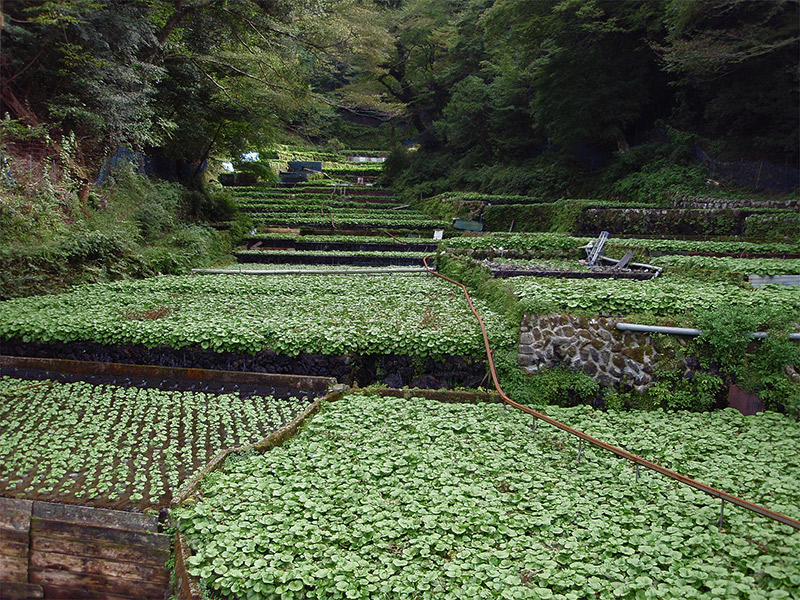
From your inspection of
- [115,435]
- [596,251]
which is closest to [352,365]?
[115,435]

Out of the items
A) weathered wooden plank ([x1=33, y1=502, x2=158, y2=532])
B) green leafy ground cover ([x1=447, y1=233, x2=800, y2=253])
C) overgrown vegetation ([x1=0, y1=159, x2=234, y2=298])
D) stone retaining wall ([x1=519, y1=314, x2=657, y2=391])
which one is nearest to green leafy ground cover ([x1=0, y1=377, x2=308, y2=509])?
weathered wooden plank ([x1=33, y1=502, x2=158, y2=532])

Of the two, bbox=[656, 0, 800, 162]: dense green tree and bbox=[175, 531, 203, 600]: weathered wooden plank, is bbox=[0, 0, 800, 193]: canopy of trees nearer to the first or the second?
bbox=[656, 0, 800, 162]: dense green tree

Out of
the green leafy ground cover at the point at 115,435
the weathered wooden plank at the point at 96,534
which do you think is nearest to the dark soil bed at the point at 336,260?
the green leafy ground cover at the point at 115,435

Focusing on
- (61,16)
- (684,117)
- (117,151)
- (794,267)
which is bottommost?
(794,267)

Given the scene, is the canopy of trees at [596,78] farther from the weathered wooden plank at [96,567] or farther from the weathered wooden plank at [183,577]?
the weathered wooden plank at [96,567]

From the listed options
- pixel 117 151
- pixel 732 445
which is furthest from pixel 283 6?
pixel 732 445

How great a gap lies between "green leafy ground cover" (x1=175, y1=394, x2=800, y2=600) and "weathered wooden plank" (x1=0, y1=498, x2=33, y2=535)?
5.41ft

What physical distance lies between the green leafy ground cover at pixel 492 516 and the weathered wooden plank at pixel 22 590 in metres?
1.78

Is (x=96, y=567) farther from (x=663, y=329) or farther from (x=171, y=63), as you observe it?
(x=171, y=63)

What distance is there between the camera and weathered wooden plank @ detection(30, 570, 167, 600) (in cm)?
464

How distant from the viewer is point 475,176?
30.2 meters

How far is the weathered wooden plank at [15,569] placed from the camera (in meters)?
4.95

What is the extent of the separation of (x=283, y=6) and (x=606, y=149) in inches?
652

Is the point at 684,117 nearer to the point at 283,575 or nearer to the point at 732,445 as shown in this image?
the point at 732,445
